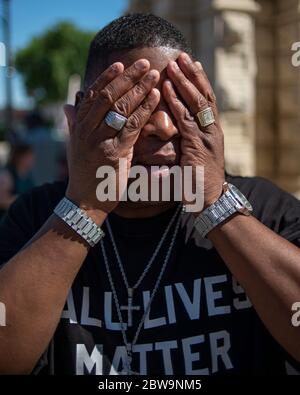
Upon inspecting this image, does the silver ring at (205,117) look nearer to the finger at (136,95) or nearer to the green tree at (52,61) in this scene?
the finger at (136,95)

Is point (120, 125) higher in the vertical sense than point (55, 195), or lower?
higher

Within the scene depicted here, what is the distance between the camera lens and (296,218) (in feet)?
4.81

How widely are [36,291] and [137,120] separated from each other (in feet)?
1.58

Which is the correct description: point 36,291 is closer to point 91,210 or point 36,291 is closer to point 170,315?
point 91,210

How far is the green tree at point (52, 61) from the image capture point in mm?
44875

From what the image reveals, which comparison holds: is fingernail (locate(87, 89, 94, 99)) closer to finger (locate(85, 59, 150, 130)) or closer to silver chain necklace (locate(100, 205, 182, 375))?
finger (locate(85, 59, 150, 130))

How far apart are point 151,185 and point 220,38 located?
345 centimetres

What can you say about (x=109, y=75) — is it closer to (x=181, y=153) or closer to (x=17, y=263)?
(x=181, y=153)

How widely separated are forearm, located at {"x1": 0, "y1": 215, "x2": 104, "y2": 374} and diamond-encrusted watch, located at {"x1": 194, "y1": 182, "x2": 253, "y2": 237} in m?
0.29

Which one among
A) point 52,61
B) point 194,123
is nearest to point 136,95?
point 194,123

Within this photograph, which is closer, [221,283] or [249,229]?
[249,229]

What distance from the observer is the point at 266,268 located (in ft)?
4.21

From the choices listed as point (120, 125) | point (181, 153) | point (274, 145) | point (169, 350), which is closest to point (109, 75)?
point (120, 125)

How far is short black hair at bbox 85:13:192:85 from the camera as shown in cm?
143
